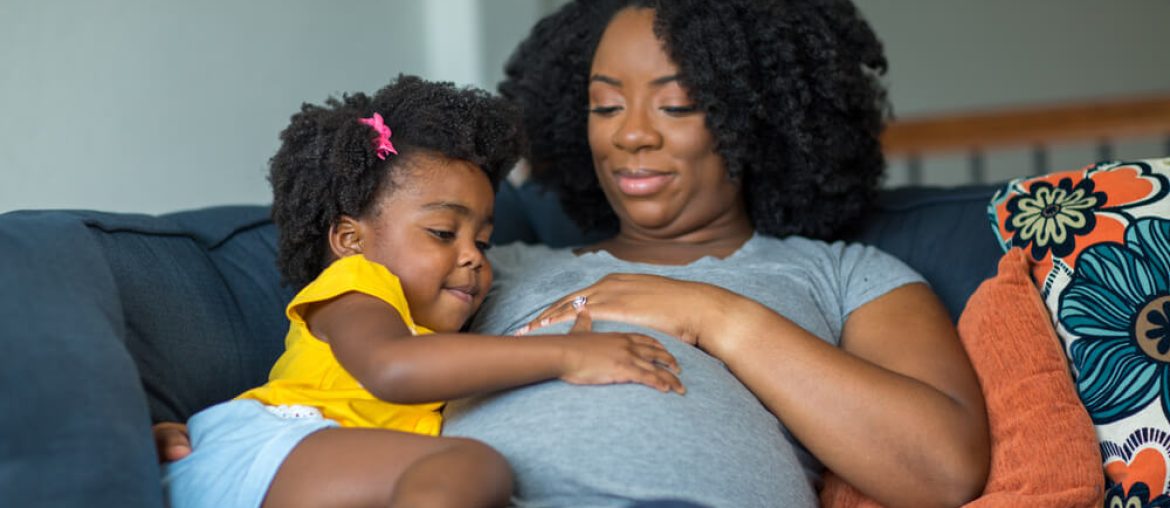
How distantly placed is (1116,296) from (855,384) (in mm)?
426

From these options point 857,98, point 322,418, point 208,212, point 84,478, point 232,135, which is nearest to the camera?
point 84,478

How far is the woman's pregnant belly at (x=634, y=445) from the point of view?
138cm

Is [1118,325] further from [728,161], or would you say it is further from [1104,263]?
[728,161]

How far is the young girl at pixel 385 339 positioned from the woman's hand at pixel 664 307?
0.09 m

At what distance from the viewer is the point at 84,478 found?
117cm

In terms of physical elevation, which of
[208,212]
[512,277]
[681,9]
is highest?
[681,9]

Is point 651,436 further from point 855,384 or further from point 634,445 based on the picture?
point 855,384

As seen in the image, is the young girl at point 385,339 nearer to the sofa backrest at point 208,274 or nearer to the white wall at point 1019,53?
the sofa backrest at point 208,274

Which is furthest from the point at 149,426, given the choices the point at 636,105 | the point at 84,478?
the point at 636,105

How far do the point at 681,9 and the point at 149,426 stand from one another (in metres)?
1.15

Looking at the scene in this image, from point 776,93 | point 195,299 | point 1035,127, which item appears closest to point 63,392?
point 195,299

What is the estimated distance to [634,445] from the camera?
4.59 feet

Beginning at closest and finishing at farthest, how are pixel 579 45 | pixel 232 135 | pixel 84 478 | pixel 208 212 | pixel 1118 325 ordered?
pixel 84 478, pixel 1118 325, pixel 208 212, pixel 579 45, pixel 232 135

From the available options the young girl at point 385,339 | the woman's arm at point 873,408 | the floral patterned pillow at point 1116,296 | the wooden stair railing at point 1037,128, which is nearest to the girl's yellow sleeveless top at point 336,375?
the young girl at point 385,339
